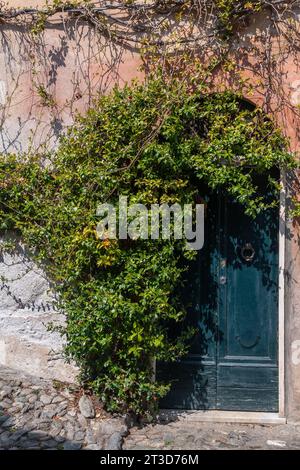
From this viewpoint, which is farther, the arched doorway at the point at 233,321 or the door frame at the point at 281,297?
the arched doorway at the point at 233,321

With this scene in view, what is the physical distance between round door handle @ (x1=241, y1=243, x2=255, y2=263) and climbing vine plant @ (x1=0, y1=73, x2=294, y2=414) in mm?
361

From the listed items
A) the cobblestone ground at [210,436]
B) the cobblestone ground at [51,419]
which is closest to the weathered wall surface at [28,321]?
the cobblestone ground at [51,419]

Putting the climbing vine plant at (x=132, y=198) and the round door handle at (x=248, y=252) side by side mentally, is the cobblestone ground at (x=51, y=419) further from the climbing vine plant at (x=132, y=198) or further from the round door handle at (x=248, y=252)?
the round door handle at (x=248, y=252)

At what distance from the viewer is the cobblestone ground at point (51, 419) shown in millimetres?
4758

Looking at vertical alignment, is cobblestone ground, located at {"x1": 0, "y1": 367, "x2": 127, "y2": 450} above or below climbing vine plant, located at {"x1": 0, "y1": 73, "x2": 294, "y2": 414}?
below

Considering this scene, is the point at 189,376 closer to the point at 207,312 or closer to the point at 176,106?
the point at 207,312

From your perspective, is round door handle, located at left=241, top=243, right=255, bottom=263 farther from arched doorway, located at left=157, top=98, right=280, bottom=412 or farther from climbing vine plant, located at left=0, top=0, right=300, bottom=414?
climbing vine plant, located at left=0, top=0, right=300, bottom=414

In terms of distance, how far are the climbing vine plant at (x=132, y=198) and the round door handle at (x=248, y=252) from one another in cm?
36

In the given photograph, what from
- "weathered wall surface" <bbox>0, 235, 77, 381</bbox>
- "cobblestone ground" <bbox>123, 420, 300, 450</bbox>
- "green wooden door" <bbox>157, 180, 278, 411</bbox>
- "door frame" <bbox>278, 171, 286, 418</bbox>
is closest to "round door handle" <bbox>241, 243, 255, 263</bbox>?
"green wooden door" <bbox>157, 180, 278, 411</bbox>

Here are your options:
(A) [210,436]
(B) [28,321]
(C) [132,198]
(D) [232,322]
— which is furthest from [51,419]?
(C) [132,198]

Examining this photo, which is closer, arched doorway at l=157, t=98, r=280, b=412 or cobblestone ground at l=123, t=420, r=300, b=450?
cobblestone ground at l=123, t=420, r=300, b=450

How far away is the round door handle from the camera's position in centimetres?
560

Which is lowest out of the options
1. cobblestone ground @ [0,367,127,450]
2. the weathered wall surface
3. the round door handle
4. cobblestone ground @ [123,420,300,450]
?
cobblestone ground @ [123,420,300,450]

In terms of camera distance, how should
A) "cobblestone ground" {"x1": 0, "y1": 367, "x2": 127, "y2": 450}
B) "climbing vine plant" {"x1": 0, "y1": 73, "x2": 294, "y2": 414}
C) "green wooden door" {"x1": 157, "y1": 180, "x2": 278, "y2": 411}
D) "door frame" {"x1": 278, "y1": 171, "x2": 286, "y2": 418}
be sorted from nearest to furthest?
1. "cobblestone ground" {"x1": 0, "y1": 367, "x2": 127, "y2": 450}
2. "climbing vine plant" {"x1": 0, "y1": 73, "x2": 294, "y2": 414}
3. "door frame" {"x1": 278, "y1": 171, "x2": 286, "y2": 418}
4. "green wooden door" {"x1": 157, "y1": 180, "x2": 278, "y2": 411}
